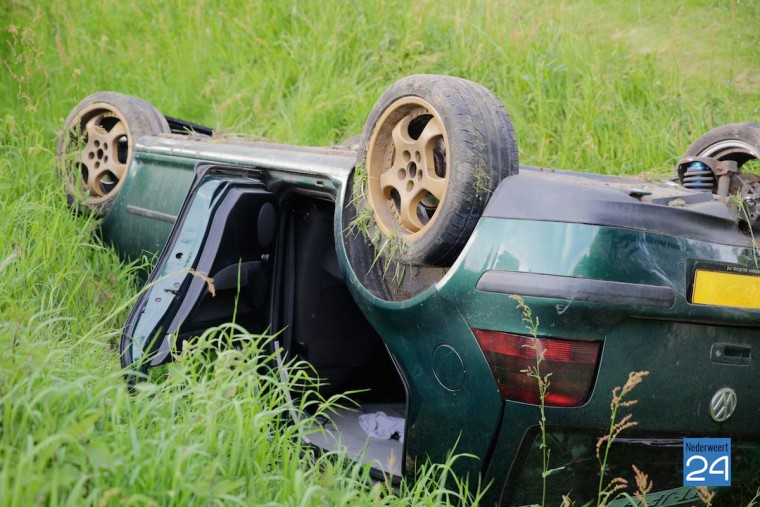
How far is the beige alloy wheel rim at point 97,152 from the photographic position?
4.40 meters

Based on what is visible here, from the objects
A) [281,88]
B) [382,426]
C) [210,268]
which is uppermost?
[281,88]

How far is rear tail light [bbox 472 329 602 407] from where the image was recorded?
230 cm

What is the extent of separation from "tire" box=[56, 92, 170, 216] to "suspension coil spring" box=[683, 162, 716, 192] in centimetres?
261

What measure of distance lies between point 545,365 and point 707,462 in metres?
0.67

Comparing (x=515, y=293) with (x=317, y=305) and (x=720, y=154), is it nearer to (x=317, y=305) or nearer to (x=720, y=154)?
(x=317, y=305)

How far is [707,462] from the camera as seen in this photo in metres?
2.52

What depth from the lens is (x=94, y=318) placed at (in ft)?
12.8

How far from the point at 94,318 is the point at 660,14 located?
6.78 metres

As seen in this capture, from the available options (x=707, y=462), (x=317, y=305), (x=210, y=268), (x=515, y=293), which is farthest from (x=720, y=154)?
(x=210, y=268)

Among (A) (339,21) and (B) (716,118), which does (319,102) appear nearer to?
(A) (339,21)

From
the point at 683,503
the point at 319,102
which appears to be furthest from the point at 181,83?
the point at 683,503

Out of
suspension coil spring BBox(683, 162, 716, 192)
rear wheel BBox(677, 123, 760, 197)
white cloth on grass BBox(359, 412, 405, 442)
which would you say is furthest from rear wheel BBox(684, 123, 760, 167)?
white cloth on grass BBox(359, 412, 405, 442)

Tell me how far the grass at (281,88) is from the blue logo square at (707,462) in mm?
780

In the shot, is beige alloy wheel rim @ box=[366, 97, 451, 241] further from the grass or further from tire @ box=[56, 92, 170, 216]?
tire @ box=[56, 92, 170, 216]
